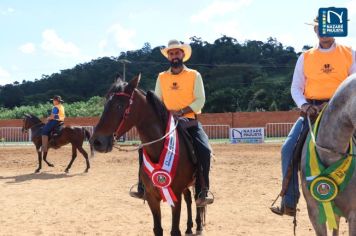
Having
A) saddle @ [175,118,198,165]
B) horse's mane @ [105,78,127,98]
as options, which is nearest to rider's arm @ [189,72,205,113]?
saddle @ [175,118,198,165]

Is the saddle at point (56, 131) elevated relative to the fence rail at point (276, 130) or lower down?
elevated

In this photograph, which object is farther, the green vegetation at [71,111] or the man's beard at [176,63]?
the green vegetation at [71,111]

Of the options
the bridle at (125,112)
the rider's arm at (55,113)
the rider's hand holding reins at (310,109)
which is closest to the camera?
the rider's hand holding reins at (310,109)

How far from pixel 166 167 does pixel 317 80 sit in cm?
214

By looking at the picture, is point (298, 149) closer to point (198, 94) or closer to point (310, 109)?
point (310, 109)

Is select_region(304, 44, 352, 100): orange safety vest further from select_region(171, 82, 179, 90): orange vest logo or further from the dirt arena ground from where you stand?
the dirt arena ground

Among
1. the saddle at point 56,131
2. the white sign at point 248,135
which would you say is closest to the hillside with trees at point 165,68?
the white sign at point 248,135

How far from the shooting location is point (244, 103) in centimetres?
5797

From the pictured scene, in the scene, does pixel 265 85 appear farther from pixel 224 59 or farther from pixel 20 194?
pixel 20 194

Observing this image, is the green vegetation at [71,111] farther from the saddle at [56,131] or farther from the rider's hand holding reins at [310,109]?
the rider's hand holding reins at [310,109]

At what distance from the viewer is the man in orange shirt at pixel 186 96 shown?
6.72 m

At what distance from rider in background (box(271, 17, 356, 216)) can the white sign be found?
80.8 ft

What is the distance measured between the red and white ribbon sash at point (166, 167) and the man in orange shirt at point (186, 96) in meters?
0.57

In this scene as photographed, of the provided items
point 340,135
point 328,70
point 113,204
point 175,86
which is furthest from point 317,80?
point 113,204
